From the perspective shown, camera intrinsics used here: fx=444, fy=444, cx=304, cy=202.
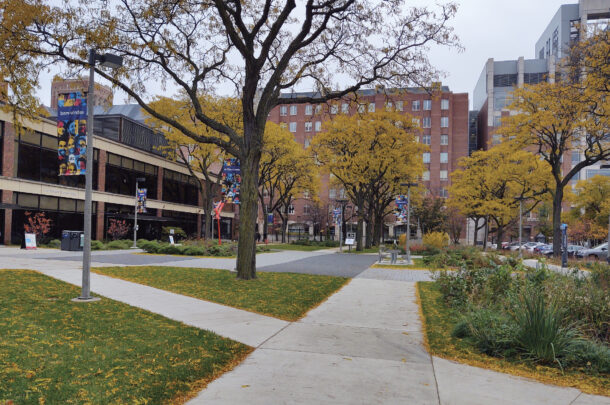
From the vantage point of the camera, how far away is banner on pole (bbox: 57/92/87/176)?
1038cm

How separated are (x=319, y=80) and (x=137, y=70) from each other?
6.79 m

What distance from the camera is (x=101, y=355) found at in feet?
18.0

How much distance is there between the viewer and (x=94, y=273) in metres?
15.0

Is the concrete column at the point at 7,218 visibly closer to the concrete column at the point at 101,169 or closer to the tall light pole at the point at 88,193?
the concrete column at the point at 101,169

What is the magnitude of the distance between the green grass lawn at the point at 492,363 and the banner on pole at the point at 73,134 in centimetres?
830

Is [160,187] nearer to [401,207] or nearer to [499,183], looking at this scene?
[401,207]

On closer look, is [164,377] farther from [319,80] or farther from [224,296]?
[319,80]

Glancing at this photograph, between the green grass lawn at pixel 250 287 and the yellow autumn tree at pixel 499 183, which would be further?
the yellow autumn tree at pixel 499 183

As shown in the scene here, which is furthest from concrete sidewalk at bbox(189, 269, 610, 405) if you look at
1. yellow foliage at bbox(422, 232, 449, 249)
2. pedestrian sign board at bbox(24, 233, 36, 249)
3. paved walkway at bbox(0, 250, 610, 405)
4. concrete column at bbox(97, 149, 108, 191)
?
concrete column at bbox(97, 149, 108, 191)

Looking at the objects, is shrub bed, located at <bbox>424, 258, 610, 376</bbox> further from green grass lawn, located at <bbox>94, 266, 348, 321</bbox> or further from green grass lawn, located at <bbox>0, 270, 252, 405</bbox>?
green grass lawn, located at <bbox>0, 270, 252, 405</bbox>

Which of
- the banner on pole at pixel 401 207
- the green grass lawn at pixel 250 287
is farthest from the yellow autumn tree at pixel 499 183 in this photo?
the green grass lawn at pixel 250 287

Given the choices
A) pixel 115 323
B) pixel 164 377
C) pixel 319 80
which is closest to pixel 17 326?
pixel 115 323

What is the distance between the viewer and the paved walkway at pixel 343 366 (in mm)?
4660

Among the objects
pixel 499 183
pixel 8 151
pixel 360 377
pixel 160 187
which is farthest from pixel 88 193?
pixel 499 183
